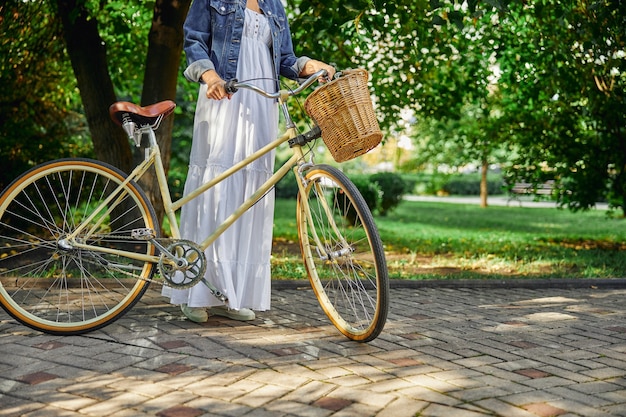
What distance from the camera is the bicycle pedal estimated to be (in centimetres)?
384

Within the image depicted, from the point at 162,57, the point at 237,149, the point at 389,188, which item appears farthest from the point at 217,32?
the point at 389,188

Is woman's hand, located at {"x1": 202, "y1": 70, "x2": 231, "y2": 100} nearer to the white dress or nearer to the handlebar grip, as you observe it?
the handlebar grip

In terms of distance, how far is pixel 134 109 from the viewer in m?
3.83

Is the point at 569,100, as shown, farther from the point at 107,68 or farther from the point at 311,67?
the point at 311,67

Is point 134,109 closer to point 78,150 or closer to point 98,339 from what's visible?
point 98,339

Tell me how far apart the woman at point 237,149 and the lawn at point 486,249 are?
7.19ft

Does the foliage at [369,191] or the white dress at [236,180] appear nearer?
the white dress at [236,180]

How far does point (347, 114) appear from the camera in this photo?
11.3 ft

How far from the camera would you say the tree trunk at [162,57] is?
7.20 metres

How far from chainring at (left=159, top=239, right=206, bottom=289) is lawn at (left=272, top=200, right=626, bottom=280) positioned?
8.49 feet

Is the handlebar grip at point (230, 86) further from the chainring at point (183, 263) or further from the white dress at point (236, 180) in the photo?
the chainring at point (183, 263)

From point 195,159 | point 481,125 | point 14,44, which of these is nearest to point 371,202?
point 481,125

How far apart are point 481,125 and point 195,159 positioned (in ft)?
25.7

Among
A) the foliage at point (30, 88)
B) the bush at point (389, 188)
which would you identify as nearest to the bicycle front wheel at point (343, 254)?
the foliage at point (30, 88)
